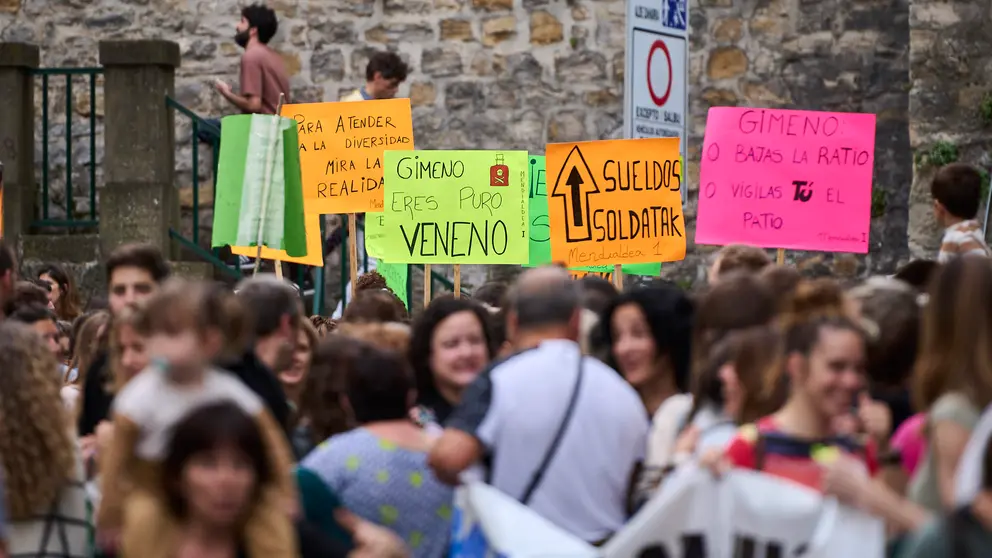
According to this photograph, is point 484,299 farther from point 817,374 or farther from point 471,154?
point 817,374

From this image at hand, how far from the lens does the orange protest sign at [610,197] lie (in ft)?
30.1

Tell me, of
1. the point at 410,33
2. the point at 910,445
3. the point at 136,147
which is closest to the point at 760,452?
the point at 910,445

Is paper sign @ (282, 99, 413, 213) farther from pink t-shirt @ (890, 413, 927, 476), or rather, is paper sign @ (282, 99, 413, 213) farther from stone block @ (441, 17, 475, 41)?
pink t-shirt @ (890, 413, 927, 476)

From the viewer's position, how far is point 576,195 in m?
9.23

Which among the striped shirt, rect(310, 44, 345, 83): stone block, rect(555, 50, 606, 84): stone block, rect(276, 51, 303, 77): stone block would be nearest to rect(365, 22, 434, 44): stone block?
rect(310, 44, 345, 83): stone block

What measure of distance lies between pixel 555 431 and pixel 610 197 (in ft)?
14.7

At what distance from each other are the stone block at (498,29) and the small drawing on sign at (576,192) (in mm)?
4490

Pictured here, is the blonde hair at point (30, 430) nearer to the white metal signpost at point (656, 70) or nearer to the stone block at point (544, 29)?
the white metal signpost at point (656, 70)

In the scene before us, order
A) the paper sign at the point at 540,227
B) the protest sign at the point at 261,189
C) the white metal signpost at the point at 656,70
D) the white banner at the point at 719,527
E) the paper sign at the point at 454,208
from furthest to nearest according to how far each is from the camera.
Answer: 1. the paper sign at the point at 540,227
2. the white metal signpost at the point at 656,70
3. the paper sign at the point at 454,208
4. the protest sign at the point at 261,189
5. the white banner at the point at 719,527

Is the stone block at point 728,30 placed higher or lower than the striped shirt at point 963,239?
higher

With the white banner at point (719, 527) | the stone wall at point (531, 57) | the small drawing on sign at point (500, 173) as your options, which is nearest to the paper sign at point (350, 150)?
the small drawing on sign at point (500, 173)

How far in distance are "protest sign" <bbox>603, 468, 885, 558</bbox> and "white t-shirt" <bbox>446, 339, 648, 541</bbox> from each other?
28cm

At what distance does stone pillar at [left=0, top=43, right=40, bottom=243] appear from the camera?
1173cm

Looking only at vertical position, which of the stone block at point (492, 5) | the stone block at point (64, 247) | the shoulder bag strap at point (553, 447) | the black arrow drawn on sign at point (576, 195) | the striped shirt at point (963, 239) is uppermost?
the stone block at point (492, 5)
